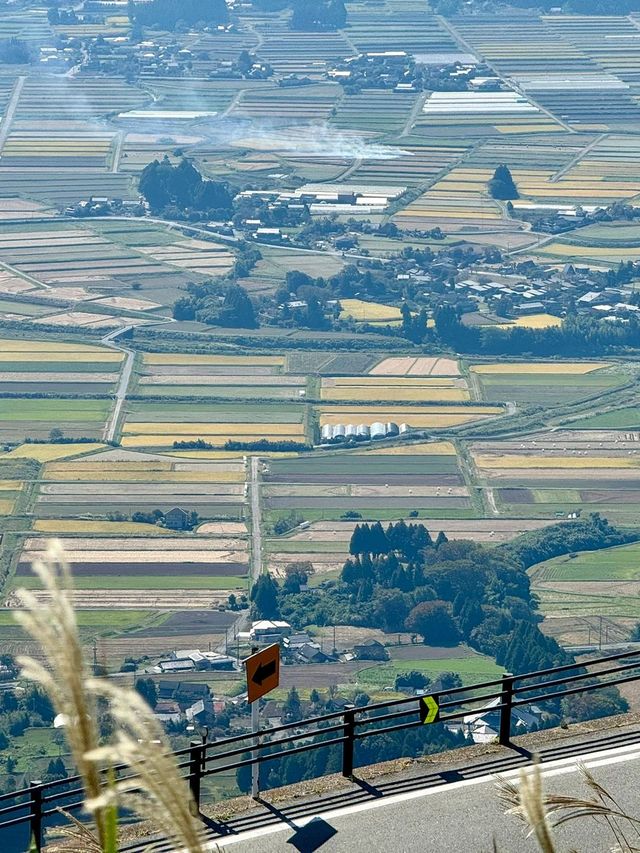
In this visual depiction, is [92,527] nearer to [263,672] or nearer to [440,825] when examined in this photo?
[263,672]

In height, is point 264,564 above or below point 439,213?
below

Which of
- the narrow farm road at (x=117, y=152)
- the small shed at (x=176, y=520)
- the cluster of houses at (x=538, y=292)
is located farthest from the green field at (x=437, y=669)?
the narrow farm road at (x=117, y=152)

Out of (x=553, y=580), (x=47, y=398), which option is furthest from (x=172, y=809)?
(x=47, y=398)

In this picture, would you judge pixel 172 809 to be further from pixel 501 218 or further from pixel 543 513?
pixel 501 218

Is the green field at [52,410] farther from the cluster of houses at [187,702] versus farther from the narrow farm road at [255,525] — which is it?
the cluster of houses at [187,702]

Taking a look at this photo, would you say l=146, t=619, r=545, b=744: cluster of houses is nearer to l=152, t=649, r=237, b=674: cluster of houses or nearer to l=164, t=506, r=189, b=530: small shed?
l=152, t=649, r=237, b=674: cluster of houses

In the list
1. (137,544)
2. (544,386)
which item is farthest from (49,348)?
(137,544)

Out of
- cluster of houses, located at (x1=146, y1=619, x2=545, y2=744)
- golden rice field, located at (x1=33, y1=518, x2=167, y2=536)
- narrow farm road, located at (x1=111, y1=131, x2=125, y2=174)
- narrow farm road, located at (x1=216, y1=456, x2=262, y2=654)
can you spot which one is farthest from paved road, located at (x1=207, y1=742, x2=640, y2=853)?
narrow farm road, located at (x1=111, y1=131, x2=125, y2=174)
